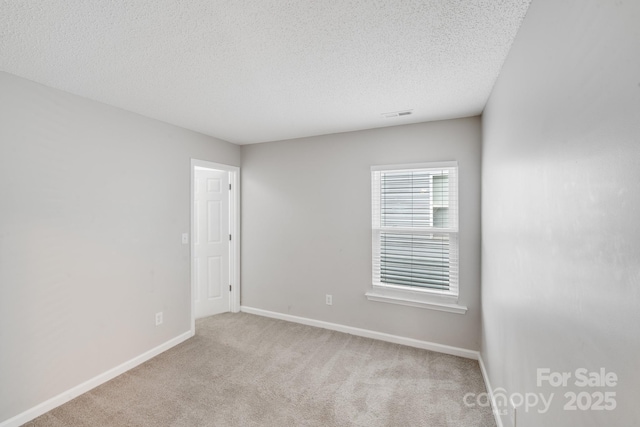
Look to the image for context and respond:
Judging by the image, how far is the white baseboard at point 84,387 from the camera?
1967 millimetres

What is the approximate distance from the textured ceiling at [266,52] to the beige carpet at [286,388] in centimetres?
250

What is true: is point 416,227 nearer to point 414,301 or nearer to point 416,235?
point 416,235

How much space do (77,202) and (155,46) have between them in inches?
61.2

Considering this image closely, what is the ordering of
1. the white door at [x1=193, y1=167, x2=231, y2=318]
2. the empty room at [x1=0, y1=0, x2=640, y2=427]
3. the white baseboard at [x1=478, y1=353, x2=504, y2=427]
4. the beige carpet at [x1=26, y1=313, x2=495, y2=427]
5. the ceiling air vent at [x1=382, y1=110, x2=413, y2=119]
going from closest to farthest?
the empty room at [x1=0, y1=0, x2=640, y2=427]
the white baseboard at [x1=478, y1=353, x2=504, y2=427]
the beige carpet at [x1=26, y1=313, x2=495, y2=427]
the ceiling air vent at [x1=382, y1=110, x2=413, y2=119]
the white door at [x1=193, y1=167, x2=231, y2=318]

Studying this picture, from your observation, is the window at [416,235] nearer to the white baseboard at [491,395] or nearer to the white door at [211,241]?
the white baseboard at [491,395]

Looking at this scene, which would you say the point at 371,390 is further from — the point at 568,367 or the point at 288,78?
the point at 288,78

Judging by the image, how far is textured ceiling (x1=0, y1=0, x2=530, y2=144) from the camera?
4.42ft

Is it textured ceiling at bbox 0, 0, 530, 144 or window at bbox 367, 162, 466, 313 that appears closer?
textured ceiling at bbox 0, 0, 530, 144

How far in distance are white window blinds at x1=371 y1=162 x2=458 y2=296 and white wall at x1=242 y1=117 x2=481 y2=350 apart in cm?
9

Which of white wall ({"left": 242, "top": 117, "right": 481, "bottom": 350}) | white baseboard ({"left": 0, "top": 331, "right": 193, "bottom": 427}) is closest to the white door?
white wall ({"left": 242, "top": 117, "right": 481, "bottom": 350})

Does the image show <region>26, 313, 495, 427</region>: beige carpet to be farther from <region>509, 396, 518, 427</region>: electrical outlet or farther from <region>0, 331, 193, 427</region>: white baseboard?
<region>509, 396, 518, 427</region>: electrical outlet

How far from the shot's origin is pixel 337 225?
139 inches

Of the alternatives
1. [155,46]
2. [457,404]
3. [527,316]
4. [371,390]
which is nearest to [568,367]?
[527,316]

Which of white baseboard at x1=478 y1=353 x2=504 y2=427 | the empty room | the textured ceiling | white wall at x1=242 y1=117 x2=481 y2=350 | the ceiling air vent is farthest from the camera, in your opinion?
white wall at x1=242 y1=117 x2=481 y2=350
